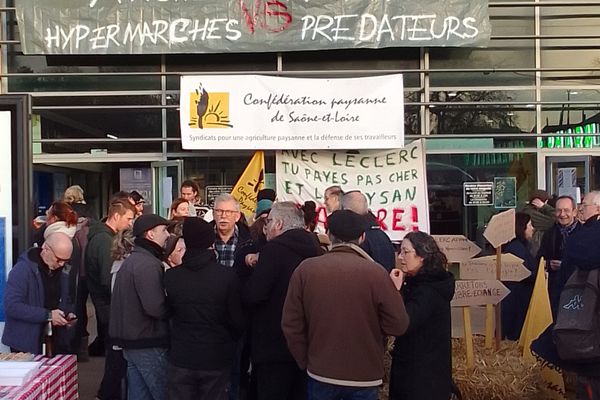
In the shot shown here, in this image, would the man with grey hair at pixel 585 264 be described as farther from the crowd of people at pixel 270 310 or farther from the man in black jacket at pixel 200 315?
the man in black jacket at pixel 200 315

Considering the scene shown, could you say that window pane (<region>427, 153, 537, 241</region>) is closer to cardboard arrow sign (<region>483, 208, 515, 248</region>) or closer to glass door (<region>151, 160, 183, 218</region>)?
glass door (<region>151, 160, 183, 218</region>)

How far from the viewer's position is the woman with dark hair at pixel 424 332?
417 centimetres

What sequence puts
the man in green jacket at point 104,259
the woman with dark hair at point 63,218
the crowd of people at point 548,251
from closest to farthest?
1. the crowd of people at point 548,251
2. the man in green jacket at point 104,259
3. the woman with dark hair at point 63,218

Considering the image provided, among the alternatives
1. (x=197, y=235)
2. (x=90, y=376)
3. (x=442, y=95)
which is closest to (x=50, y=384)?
(x=197, y=235)

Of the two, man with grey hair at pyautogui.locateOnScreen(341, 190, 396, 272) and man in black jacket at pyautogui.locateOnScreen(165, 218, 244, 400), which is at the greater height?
man with grey hair at pyautogui.locateOnScreen(341, 190, 396, 272)

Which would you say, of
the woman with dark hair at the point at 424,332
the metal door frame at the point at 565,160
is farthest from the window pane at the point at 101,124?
the woman with dark hair at the point at 424,332

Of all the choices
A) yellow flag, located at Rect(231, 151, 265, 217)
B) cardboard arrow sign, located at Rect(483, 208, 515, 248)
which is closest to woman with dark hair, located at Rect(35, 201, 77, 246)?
cardboard arrow sign, located at Rect(483, 208, 515, 248)

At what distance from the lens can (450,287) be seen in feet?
14.0

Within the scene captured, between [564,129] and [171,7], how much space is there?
626 centimetres

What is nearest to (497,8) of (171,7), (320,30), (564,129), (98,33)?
(564,129)

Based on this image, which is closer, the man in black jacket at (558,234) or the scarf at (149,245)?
the scarf at (149,245)

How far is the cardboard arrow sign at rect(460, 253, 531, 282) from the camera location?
624cm

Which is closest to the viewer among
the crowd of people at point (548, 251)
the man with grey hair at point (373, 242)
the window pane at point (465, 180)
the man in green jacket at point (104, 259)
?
the crowd of people at point (548, 251)

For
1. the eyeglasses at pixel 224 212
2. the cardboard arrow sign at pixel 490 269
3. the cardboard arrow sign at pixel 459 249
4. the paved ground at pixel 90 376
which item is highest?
the eyeglasses at pixel 224 212
